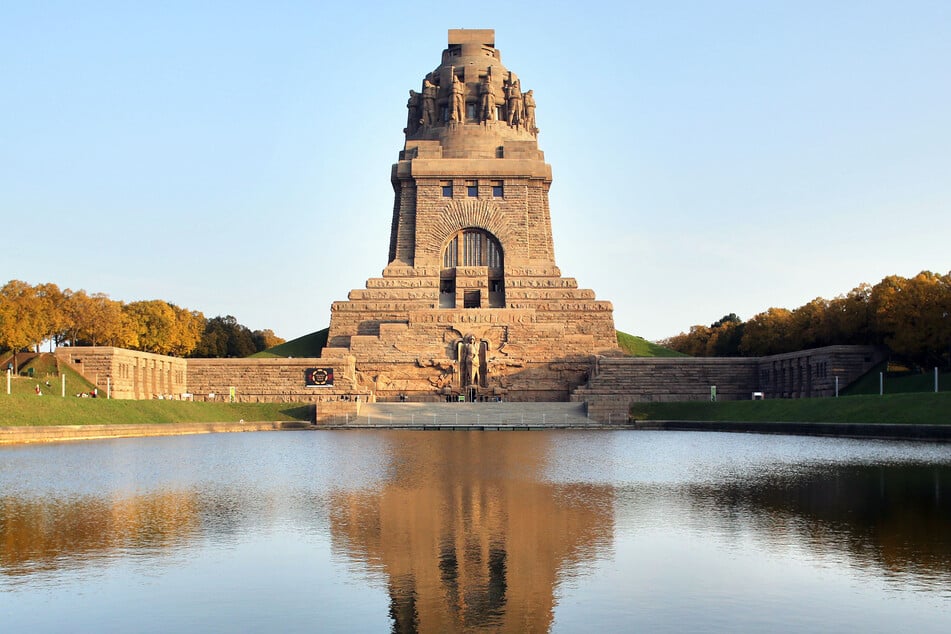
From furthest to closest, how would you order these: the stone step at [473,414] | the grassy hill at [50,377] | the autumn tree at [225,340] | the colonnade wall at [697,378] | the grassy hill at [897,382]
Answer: the autumn tree at [225,340]
the colonnade wall at [697,378]
the stone step at [473,414]
the grassy hill at [50,377]
the grassy hill at [897,382]

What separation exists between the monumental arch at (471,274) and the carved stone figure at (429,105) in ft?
0.33

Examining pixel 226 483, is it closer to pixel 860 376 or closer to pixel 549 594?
pixel 549 594

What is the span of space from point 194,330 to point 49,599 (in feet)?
235

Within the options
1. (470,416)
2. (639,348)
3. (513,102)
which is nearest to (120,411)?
(470,416)

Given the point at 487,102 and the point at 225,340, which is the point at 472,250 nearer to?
the point at 487,102

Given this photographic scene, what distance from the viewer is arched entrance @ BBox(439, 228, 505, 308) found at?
73.8m

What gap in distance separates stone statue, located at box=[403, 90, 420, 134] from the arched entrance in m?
10.6

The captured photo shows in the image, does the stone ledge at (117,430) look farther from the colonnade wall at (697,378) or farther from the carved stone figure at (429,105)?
the carved stone figure at (429,105)

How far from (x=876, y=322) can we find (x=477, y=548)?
154ft

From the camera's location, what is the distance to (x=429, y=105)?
263ft

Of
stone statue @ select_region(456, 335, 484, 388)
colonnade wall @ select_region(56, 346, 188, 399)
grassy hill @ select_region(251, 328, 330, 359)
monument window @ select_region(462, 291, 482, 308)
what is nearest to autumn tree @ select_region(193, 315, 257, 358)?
grassy hill @ select_region(251, 328, 330, 359)

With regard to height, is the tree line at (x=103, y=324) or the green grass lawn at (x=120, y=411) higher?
the tree line at (x=103, y=324)

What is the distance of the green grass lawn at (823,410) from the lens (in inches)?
1397

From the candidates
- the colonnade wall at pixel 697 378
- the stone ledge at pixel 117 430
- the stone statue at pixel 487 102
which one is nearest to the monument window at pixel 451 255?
the stone statue at pixel 487 102
